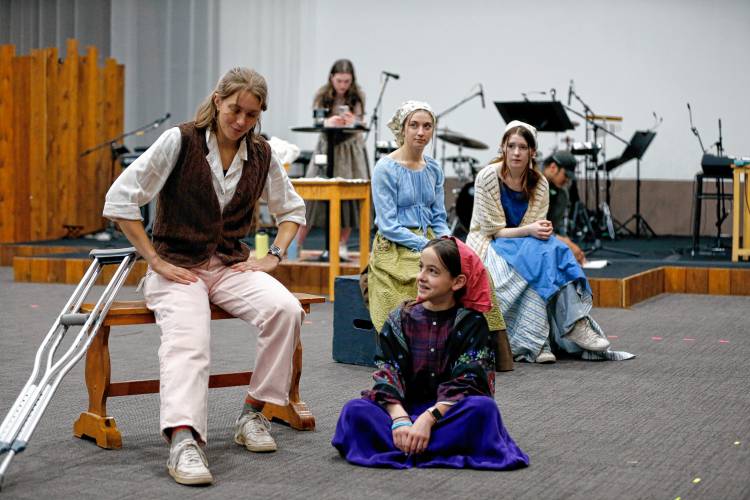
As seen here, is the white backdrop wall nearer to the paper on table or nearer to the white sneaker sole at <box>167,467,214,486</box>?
the paper on table

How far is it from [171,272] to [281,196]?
52 cm

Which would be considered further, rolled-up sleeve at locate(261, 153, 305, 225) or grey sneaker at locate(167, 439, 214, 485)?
rolled-up sleeve at locate(261, 153, 305, 225)

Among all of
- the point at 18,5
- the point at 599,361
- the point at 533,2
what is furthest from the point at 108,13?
the point at 599,361

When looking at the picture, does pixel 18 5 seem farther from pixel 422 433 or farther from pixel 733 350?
pixel 422 433

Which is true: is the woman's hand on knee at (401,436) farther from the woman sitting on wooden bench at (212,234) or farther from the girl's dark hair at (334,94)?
the girl's dark hair at (334,94)

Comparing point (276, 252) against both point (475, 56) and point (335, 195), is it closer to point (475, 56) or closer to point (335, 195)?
point (335, 195)

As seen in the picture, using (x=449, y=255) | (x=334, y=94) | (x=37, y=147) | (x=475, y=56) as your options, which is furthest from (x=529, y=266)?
(x=475, y=56)

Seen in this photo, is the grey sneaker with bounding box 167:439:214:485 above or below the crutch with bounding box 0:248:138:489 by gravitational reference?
below

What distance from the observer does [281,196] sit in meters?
3.58

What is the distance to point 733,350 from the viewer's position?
5035 millimetres

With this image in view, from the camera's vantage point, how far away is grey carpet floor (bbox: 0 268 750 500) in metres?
2.81

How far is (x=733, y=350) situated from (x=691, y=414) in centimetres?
144

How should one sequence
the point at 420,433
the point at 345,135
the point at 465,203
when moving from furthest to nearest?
the point at 465,203 → the point at 345,135 → the point at 420,433

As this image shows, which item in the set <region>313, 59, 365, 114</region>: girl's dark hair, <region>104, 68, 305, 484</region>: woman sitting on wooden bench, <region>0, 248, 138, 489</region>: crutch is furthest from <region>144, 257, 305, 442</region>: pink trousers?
<region>313, 59, 365, 114</region>: girl's dark hair
